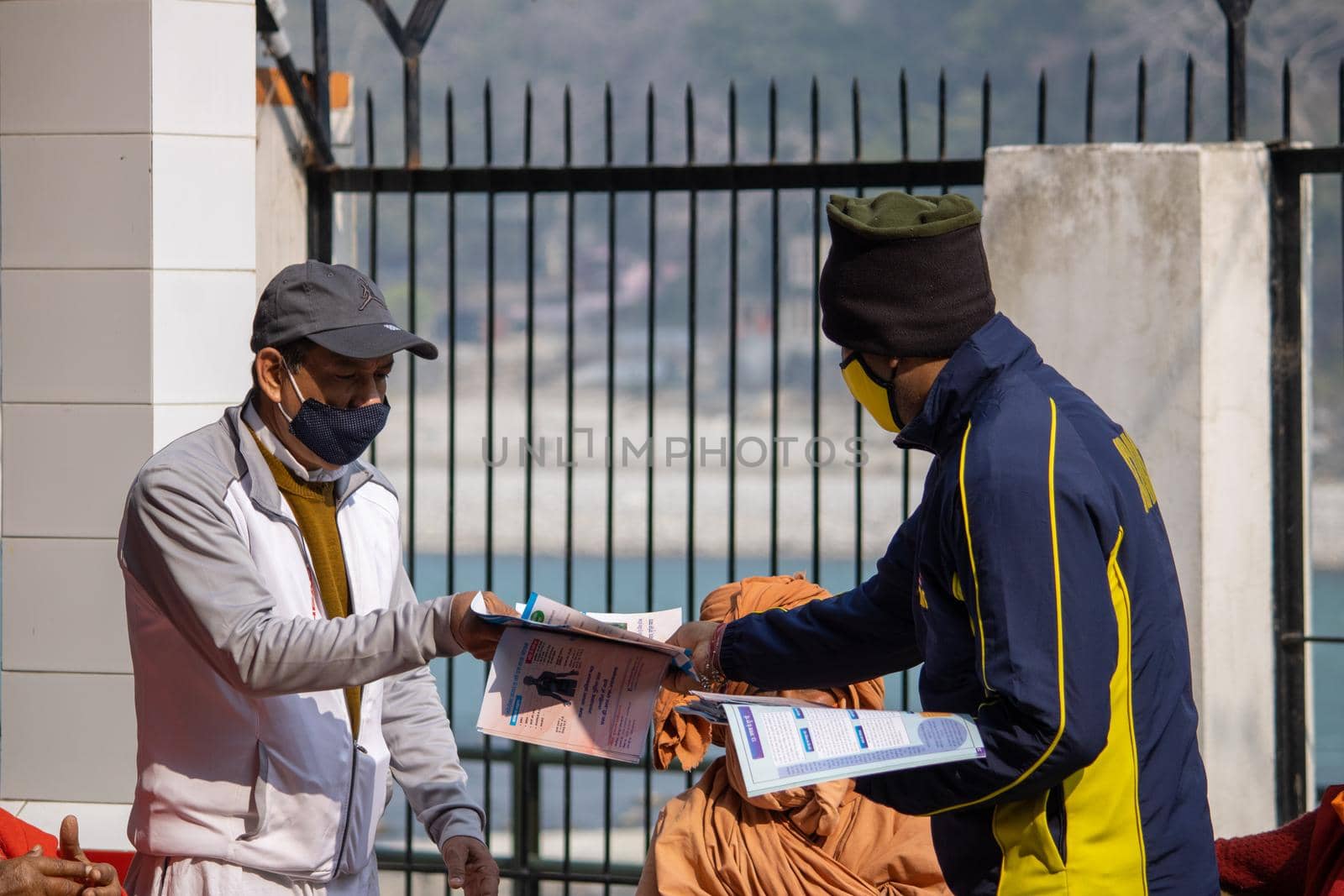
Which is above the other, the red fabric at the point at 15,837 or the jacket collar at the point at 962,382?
the jacket collar at the point at 962,382

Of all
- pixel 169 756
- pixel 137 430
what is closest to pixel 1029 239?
pixel 137 430

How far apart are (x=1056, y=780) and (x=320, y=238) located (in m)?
3.77

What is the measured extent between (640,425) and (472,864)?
57659 mm

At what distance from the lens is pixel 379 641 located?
221 centimetres

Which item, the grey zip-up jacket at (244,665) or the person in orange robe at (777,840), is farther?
the person in orange robe at (777,840)

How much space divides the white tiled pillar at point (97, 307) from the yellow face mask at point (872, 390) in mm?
2474

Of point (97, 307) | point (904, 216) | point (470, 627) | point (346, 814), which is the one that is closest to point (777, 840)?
point (346, 814)

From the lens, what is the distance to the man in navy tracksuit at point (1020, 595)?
1864mm

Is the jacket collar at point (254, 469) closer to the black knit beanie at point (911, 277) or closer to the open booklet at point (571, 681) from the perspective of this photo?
the open booklet at point (571, 681)

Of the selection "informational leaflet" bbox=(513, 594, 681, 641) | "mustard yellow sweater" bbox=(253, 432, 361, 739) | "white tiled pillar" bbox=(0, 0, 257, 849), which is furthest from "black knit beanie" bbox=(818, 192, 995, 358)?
"white tiled pillar" bbox=(0, 0, 257, 849)

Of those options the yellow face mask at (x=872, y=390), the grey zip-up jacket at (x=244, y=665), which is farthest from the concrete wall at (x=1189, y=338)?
the grey zip-up jacket at (x=244, y=665)

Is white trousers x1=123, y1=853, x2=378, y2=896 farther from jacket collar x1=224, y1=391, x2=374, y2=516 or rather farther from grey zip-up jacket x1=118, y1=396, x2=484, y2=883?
jacket collar x1=224, y1=391, x2=374, y2=516

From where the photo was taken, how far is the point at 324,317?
7.93 feet

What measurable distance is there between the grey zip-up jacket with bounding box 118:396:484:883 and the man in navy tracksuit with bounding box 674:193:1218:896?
0.82 meters
